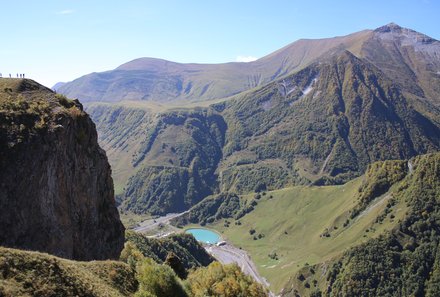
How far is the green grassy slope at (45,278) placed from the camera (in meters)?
28.5

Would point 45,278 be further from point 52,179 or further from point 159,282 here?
point 52,179

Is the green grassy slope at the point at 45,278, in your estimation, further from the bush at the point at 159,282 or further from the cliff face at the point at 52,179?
the cliff face at the point at 52,179

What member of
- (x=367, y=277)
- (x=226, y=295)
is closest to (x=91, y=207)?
(x=226, y=295)

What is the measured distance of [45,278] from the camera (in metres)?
30.6

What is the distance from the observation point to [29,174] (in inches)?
2142

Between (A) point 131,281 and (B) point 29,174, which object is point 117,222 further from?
(A) point 131,281

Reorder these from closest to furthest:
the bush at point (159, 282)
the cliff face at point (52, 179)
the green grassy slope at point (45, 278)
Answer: the green grassy slope at point (45, 278) → the bush at point (159, 282) → the cliff face at point (52, 179)

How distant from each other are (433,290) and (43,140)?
17550 cm

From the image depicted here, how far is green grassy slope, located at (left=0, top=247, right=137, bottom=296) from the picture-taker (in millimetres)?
28531

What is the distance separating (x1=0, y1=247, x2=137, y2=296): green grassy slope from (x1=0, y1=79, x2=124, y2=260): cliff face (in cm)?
1648

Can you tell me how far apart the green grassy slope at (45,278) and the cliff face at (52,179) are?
1648 centimetres

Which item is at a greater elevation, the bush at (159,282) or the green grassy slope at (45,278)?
the green grassy slope at (45,278)

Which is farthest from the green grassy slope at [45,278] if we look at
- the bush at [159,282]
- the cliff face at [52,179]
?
the cliff face at [52,179]

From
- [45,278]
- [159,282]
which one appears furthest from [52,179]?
[45,278]
